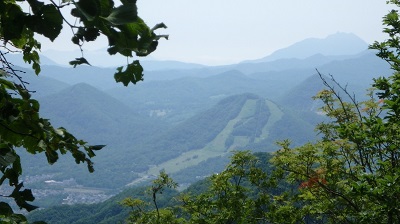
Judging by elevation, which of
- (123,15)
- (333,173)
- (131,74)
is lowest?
(333,173)

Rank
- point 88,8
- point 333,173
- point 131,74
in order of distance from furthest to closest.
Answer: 1. point 333,173
2. point 131,74
3. point 88,8

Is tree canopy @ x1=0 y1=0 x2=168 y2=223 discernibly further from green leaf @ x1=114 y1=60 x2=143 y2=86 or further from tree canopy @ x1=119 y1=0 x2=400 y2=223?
tree canopy @ x1=119 y1=0 x2=400 y2=223

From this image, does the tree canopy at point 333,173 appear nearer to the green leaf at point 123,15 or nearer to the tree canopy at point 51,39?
the tree canopy at point 51,39

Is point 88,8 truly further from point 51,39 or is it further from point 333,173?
point 333,173

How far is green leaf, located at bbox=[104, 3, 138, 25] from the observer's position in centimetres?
81

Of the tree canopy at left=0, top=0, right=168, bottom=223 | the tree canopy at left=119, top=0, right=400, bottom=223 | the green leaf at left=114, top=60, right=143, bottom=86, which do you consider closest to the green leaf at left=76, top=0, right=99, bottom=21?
the tree canopy at left=0, top=0, right=168, bottom=223

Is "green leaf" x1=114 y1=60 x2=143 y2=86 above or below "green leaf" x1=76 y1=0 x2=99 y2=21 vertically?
below

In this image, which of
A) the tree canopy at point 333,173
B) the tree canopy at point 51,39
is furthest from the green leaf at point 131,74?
the tree canopy at point 333,173

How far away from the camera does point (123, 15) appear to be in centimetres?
82

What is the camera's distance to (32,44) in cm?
212

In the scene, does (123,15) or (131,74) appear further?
(131,74)

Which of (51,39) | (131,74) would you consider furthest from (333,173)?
(51,39)

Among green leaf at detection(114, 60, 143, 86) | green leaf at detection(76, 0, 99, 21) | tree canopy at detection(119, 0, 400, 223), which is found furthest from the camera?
tree canopy at detection(119, 0, 400, 223)

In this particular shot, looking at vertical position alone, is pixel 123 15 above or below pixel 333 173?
above
